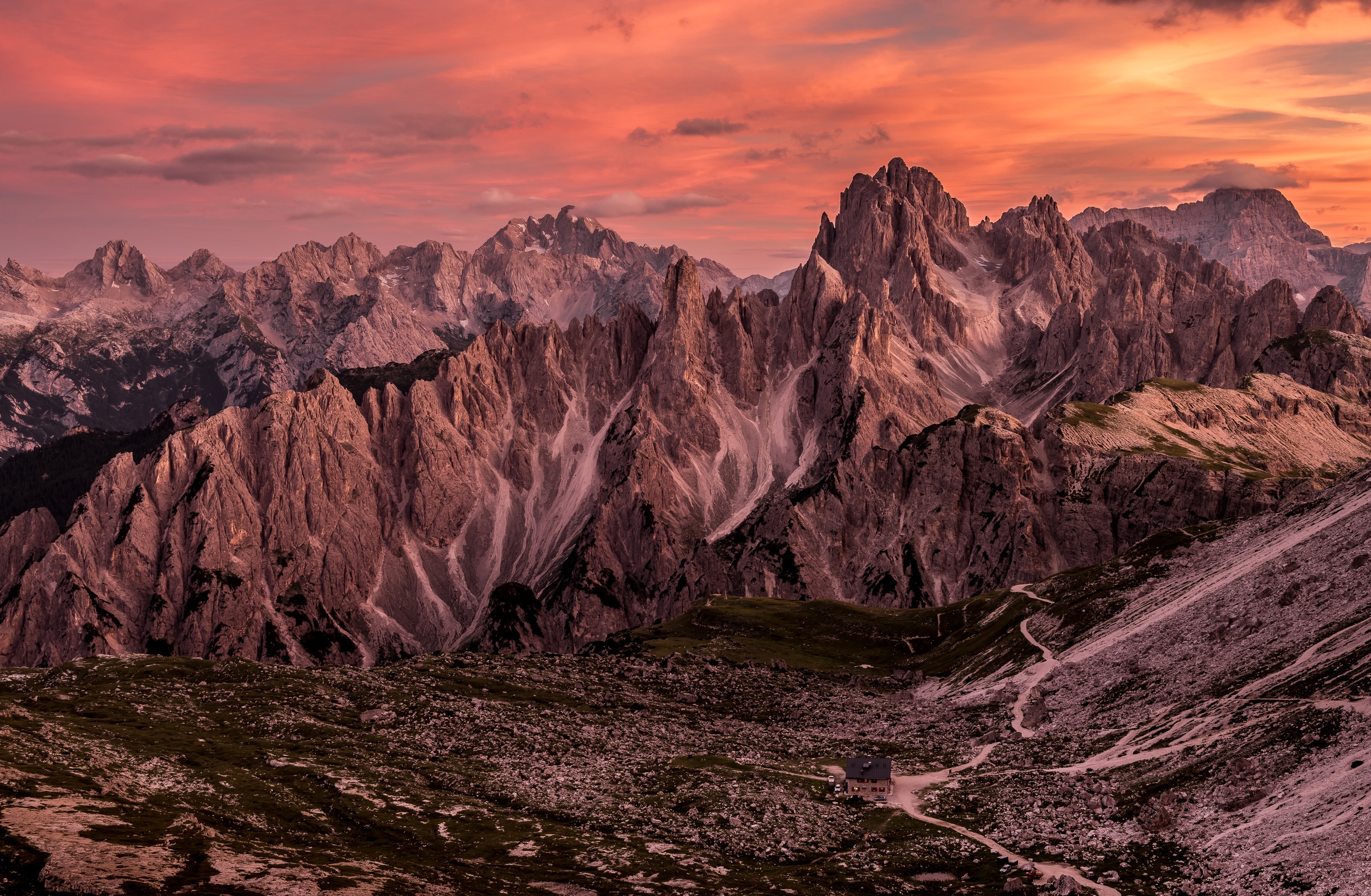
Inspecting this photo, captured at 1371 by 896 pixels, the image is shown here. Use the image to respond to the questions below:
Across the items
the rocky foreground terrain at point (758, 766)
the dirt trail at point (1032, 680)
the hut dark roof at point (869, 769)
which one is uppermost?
the rocky foreground terrain at point (758, 766)

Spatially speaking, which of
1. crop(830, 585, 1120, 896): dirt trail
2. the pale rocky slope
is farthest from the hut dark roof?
the pale rocky slope

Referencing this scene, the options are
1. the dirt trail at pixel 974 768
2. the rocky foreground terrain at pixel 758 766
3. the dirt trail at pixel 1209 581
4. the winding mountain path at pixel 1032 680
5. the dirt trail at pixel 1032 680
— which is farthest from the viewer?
the dirt trail at pixel 1209 581

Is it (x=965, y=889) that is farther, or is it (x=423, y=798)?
(x=423, y=798)

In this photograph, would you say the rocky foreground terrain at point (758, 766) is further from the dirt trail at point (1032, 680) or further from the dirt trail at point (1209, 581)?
the dirt trail at point (1209, 581)

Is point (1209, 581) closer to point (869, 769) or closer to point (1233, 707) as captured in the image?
point (1233, 707)

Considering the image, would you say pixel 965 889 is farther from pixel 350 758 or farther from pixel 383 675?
pixel 383 675

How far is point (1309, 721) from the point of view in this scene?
81812mm

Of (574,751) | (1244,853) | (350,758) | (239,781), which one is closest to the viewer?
(1244,853)

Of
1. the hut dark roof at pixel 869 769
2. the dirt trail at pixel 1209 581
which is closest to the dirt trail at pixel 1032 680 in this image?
the dirt trail at pixel 1209 581

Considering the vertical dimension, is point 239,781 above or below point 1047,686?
above

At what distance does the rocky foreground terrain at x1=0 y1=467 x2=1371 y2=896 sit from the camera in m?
70.6

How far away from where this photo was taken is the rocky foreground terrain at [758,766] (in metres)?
70.6

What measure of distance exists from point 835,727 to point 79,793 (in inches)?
3980

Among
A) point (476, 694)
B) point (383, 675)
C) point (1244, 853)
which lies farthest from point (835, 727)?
point (1244, 853)
